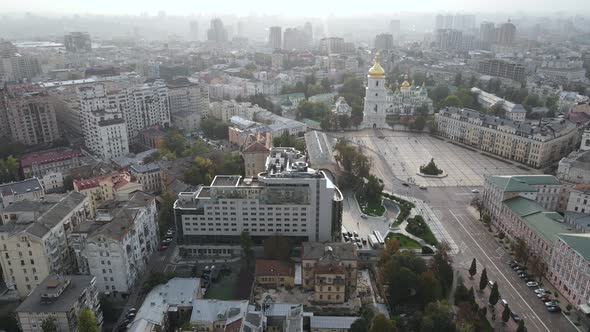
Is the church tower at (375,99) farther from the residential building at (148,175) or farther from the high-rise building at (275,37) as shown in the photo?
the high-rise building at (275,37)

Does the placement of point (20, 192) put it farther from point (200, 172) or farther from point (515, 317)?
point (515, 317)

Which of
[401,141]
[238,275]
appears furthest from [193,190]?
[401,141]

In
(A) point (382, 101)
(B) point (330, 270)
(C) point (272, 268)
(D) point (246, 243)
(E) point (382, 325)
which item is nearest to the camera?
(E) point (382, 325)

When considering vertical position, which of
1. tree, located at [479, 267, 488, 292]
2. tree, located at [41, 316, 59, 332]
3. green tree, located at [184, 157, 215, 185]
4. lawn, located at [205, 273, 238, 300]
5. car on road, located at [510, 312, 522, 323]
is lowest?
lawn, located at [205, 273, 238, 300]

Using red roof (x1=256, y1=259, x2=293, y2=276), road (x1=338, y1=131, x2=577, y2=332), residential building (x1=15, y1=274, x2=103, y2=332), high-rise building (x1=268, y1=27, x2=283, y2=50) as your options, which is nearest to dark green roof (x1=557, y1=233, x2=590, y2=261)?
road (x1=338, y1=131, x2=577, y2=332)

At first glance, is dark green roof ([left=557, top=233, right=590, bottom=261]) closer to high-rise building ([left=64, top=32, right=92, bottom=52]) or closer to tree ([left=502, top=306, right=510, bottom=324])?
tree ([left=502, top=306, right=510, bottom=324])

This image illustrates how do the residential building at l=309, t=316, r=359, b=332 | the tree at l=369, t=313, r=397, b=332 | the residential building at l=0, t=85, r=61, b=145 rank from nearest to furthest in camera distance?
the tree at l=369, t=313, r=397, b=332
the residential building at l=309, t=316, r=359, b=332
the residential building at l=0, t=85, r=61, b=145

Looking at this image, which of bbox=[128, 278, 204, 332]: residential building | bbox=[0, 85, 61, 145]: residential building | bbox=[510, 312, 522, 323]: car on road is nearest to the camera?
bbox=[128, 278, 204, 332]: residential building

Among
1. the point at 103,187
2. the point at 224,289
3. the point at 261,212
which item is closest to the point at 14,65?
the point at 103,187
